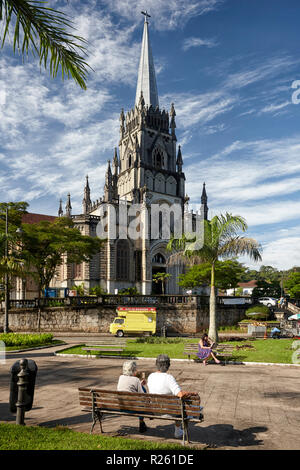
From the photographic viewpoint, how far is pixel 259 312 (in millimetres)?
32656

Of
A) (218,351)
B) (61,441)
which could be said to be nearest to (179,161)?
(218,351)

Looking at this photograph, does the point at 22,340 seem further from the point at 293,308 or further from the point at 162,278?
the point at 162,278

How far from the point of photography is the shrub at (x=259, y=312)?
3250cm

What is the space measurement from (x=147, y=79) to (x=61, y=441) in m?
68.2

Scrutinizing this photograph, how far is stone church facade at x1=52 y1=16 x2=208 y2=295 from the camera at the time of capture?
53.8m

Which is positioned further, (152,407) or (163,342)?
(163,342)

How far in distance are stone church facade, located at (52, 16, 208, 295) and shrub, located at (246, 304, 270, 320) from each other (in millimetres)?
17368

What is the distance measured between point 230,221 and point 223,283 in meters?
22.9

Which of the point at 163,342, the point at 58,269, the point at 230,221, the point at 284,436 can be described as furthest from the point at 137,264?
the point at 284,436

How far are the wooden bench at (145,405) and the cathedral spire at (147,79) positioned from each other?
63.8 meters

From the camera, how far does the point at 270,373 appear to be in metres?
12.5

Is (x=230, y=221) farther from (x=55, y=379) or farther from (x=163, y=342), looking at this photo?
(x=55, y=379)

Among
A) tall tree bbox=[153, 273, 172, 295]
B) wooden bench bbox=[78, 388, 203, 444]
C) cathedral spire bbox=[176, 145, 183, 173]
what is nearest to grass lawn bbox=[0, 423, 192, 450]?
wooden bench bbox=[78, 388, 203, 444]

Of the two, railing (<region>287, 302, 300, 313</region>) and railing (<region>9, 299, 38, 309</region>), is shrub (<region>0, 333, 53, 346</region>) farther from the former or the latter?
railing (<region>287, 302, 300, 313</region>)
